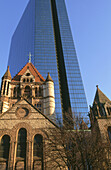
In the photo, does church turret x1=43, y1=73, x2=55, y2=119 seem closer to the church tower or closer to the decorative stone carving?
the church tower

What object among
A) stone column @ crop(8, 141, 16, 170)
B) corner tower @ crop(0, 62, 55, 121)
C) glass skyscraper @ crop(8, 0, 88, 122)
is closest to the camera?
stone column @ crop(8, 141, 16, 170)

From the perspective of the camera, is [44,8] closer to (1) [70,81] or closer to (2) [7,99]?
(1) [70,81]

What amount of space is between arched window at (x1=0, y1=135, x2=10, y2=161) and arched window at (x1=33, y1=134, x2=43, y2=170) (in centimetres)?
308

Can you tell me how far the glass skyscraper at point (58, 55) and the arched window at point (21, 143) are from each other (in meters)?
45.0

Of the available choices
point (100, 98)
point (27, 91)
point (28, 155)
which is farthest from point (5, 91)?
point (28, 155)

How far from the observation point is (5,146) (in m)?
19.8

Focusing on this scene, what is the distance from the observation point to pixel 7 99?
35688 millimetres

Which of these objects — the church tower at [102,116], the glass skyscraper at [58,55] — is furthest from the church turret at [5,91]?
the glass skyscraper at [58,55]

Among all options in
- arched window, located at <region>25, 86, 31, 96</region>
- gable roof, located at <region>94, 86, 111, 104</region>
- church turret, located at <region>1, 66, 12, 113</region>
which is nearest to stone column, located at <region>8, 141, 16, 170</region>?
church turret, located at <region>1, 66, 12, 113</region>

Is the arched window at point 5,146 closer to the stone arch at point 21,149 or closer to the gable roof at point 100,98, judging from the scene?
the stone arch at point 21,149

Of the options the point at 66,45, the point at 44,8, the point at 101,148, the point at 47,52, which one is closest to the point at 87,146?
the point at 101,148

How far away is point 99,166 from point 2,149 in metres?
10.8

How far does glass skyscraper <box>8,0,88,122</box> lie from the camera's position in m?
74.9

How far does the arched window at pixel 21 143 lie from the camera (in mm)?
19459
